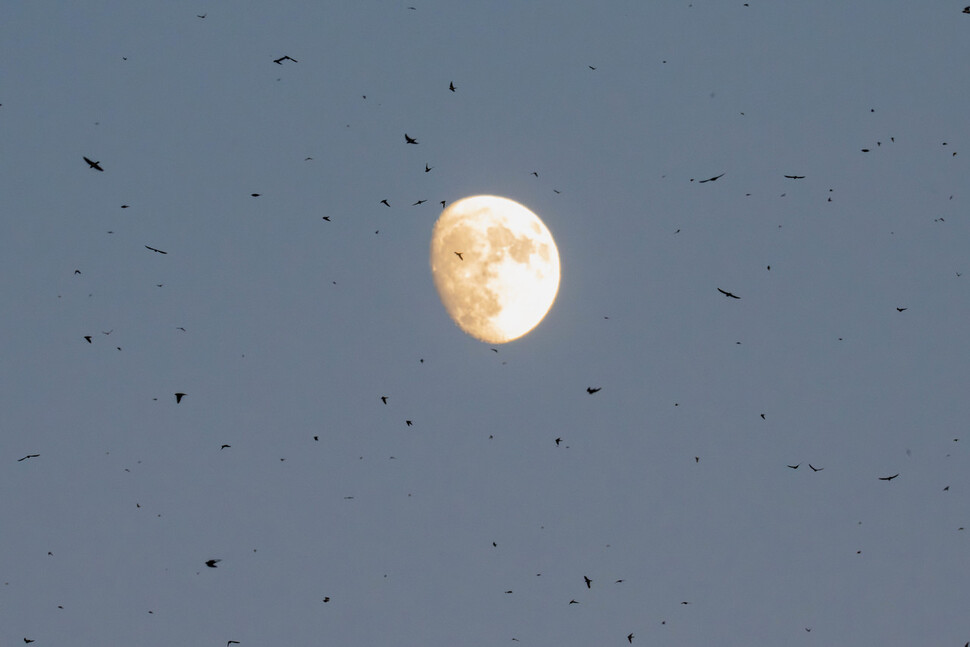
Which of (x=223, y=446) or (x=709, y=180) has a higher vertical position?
(x=709, y=180)

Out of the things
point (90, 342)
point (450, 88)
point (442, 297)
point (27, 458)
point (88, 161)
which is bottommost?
point (27, 458)

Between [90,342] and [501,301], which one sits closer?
[90,342]

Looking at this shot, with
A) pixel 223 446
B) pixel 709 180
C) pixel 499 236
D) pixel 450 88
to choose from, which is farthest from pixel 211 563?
pixel 709 180

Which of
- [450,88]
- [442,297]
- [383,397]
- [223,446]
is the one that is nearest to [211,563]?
[223,446]

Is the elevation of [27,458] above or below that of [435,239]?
below

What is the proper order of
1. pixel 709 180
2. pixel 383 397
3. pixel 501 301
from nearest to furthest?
pixel 709 180 → pixel 383 397 → pixel 501 301

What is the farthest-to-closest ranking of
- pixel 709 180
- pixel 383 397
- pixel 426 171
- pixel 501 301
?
1. pixel 501 301
2. pixel 383 397
3. pixel 426 171
4. pixel 709 180

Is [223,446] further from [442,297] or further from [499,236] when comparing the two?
[499,236]

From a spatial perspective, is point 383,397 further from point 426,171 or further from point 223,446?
point 426,171

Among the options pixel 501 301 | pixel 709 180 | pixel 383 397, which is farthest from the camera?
pixel 501 301
